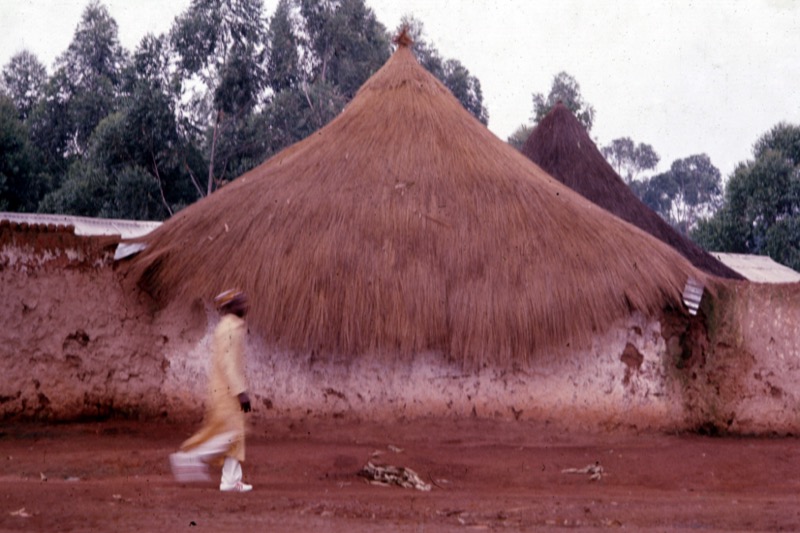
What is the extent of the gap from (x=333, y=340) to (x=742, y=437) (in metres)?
4.23

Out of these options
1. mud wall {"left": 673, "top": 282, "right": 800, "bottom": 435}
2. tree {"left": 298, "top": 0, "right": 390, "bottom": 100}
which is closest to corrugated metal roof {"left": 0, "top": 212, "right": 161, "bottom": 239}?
mud wall {"left": 673, "top": 282, "right": 800, "bottom": 435}

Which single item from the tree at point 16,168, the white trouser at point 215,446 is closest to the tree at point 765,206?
the tree at point 16,168

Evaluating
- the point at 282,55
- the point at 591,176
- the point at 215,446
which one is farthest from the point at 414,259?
the point at 282,55

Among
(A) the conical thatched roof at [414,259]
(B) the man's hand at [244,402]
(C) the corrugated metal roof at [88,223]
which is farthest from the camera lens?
(C) the corrugated metal roof at [88,223]

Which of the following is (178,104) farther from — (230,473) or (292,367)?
(230,473)

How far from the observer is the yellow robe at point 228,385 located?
255 inches

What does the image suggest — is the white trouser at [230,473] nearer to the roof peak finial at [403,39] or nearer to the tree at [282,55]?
the roof peak finial at [403,39]

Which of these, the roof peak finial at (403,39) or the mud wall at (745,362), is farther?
the roof peak finial at (403,39)

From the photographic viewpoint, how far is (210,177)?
2444 cm

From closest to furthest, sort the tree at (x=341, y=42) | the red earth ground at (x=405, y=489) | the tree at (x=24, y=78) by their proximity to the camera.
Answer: the red earth ground at (x=405, y=489) < the tree at (x=341, y=42) < the tree at (x=24, y=78)

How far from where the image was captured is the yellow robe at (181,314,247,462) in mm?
6477

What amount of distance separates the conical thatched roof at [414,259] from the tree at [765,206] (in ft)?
55.7

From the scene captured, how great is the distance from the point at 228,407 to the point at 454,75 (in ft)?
88.8

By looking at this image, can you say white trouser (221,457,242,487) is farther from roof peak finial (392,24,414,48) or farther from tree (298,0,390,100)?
tree (298,0,390,100)
